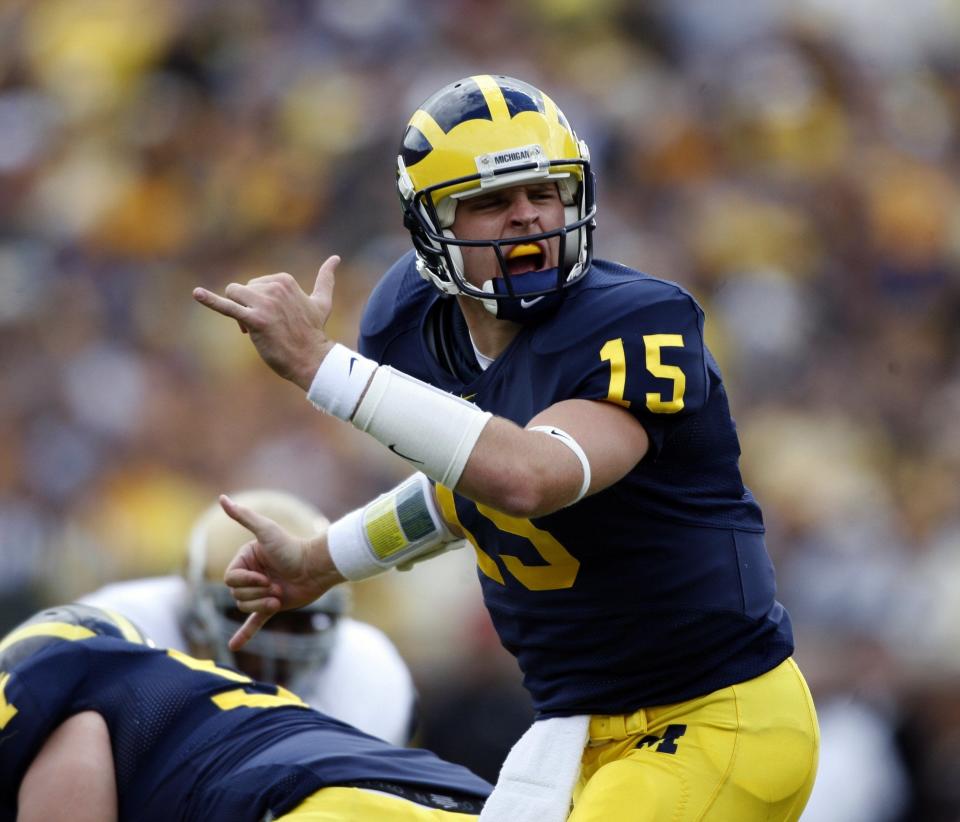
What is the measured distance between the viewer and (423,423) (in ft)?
7.11

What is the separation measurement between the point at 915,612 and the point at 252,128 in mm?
3979

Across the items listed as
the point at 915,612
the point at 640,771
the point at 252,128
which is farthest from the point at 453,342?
the point at 252,128

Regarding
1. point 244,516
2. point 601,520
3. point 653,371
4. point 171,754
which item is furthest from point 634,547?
point 171,754

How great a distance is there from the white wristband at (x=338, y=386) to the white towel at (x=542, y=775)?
72cm

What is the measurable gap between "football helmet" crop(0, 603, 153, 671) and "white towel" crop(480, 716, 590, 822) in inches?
33.8

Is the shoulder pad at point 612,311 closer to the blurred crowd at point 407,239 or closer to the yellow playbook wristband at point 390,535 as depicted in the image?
the yellow playbook wristband at point 390,535

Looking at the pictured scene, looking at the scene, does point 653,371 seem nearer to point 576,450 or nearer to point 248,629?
point 576,450

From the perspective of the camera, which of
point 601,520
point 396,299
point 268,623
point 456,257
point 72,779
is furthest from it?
point 268,623

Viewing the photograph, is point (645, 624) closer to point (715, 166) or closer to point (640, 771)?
point (640, 771)

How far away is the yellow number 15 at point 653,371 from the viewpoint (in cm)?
226

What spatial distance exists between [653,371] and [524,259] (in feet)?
1.12

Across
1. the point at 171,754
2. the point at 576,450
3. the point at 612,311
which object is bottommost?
the point at 171,754

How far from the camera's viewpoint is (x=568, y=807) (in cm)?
249

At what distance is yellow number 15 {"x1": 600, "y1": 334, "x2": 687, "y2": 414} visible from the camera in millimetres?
2260
